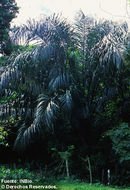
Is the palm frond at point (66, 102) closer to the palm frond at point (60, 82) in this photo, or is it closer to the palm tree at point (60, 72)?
the palm tree at point (60, 72)

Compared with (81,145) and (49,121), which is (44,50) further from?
(81,145)

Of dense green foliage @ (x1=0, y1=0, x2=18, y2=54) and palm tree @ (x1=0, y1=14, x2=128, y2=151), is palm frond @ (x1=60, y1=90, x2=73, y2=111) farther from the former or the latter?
dense green foliage @ (x1=0, y1=0, x2=18, y2=54)

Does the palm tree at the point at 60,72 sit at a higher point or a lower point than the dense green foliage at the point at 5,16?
lower

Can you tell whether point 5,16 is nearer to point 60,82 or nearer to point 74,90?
point 60,82

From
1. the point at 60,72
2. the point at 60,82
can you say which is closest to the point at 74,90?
the point at 60,82

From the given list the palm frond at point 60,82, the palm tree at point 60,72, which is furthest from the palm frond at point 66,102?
the palm frond at point 60,82

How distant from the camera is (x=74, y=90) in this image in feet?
22.5

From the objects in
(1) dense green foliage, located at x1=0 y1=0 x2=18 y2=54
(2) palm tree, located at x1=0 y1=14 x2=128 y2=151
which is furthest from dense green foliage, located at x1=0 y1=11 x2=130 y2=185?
(1) dense green foliage, located at x1=0 y1=0 x2=18 y2=54

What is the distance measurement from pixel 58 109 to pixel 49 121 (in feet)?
1.64

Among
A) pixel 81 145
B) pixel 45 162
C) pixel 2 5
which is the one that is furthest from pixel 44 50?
pixel 2 5

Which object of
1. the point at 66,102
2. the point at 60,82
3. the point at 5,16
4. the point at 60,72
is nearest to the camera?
the point at 66,102

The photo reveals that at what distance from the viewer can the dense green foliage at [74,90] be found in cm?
693

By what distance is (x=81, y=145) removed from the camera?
787cm

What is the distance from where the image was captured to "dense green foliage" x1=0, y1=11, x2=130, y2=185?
6.93 meters
